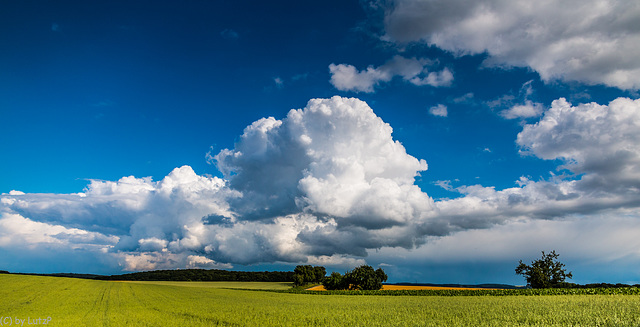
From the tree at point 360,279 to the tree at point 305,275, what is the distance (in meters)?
22.1

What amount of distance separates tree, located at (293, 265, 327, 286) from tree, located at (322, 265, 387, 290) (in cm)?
2208

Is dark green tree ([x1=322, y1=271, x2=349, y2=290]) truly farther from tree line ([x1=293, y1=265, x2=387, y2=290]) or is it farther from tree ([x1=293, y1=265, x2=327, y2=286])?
tree ([x1=293, y1=265, x2=327, y2=286])

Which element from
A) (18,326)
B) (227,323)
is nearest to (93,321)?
(18,326)

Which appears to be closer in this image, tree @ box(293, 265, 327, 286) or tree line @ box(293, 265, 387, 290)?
tree line @ box(293, 265, 387, 290)

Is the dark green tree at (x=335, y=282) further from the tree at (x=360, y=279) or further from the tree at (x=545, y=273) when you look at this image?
the tree at (x=545, y=273)

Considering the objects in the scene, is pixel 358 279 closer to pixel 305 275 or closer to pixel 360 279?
pixel 360 279

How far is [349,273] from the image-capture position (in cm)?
11325

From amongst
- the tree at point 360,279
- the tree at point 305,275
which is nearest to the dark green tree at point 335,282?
the tree at point 360,279

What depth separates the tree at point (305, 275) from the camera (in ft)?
445

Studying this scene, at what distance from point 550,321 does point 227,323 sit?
23515 mm

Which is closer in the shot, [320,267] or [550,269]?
[550,269]

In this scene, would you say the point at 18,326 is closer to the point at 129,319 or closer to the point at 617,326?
the point at 129,319

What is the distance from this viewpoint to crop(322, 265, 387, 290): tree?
108 m

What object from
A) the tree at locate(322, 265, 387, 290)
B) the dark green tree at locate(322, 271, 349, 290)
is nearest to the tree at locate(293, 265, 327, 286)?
the dark green tree at locate(322, 271, 349, 290)
